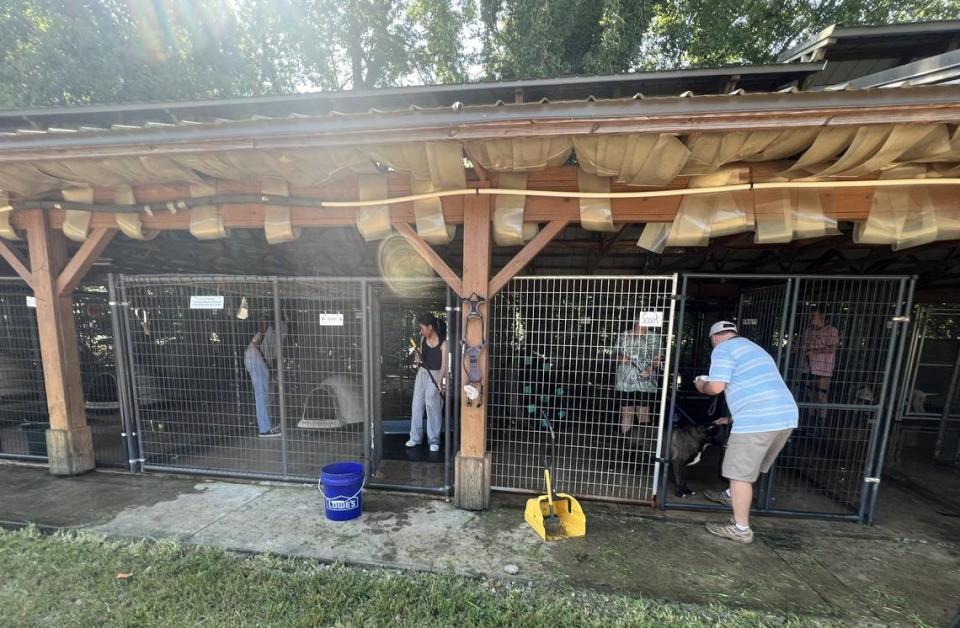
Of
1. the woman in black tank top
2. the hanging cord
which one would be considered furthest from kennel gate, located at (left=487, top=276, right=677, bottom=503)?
the woman in black tank top

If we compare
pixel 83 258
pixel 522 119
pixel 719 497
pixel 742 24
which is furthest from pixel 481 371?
pixel 742 24

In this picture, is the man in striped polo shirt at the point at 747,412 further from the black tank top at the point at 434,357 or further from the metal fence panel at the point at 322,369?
the metal fence panel at the point at 322,369

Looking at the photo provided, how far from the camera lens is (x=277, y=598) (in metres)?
2.36

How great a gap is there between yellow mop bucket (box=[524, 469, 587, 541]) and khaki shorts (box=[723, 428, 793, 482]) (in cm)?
125

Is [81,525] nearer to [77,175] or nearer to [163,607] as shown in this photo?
[163,607]

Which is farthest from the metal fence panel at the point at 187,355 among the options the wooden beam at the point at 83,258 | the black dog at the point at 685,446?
the black dog at the point at 685,446

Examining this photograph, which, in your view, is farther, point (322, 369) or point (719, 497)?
point (322, 369)

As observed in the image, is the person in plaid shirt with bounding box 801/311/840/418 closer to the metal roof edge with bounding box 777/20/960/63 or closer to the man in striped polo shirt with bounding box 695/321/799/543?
the man in striped polo shirt with bounding box 695/321/799/543

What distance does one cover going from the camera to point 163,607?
2.27 meters

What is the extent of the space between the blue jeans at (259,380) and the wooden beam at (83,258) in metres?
1.73

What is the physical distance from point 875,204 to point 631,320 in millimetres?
1920

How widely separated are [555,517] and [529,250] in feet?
7.21

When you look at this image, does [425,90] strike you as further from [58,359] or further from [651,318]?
[58,359]

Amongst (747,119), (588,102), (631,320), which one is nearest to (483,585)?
(631,320)
